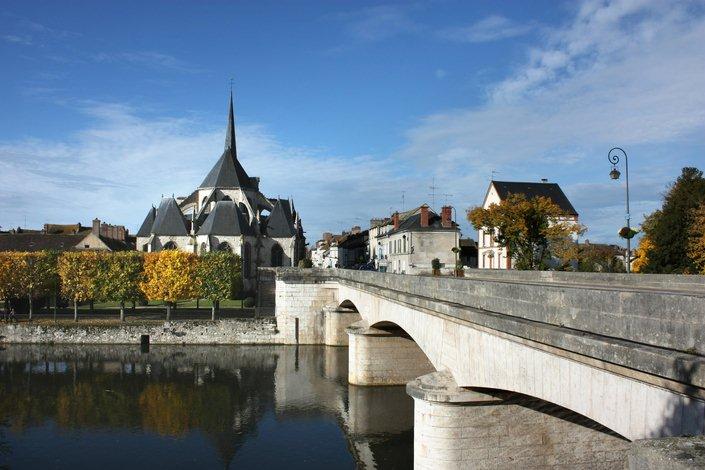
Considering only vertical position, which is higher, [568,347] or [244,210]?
[244,210]

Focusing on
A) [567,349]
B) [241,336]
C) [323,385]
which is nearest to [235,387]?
[323,385]

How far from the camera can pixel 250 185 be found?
241 ft

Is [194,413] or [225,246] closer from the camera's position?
[194,413]

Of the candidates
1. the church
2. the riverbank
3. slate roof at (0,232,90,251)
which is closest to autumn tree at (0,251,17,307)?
the riverbank

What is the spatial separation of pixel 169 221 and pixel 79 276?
19221 mm

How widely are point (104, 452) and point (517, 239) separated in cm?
2631

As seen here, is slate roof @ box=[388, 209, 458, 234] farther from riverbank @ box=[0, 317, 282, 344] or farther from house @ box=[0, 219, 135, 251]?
house @ box=[0, 219, 135, 251]

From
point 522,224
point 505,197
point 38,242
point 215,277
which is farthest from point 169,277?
point 38,242

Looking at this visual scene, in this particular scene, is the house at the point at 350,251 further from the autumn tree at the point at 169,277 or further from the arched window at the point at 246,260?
the autumn tree at the point at 169,277

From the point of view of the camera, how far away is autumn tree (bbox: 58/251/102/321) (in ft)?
140

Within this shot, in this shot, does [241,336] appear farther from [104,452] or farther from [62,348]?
[104,452]

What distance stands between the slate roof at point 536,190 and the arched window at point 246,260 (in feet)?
81.5

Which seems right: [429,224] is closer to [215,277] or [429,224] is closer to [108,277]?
[215,277]

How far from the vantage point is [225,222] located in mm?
59125
